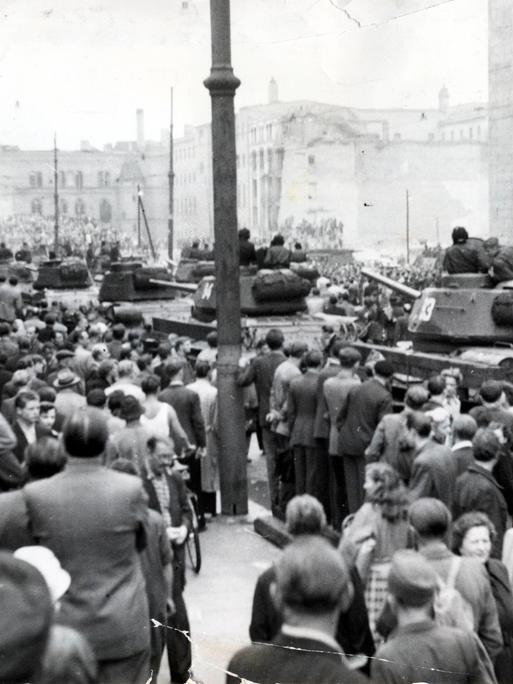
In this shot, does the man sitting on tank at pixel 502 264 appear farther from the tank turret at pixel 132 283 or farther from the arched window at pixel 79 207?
the arched window at pixel 79 207

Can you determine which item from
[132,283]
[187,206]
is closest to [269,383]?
[132,283]

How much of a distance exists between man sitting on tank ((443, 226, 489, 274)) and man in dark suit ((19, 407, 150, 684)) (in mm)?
11352

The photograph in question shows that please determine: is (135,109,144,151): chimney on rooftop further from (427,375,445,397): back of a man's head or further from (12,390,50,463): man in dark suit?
(12,390,50,463): man in dark suit

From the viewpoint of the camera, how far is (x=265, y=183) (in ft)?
157

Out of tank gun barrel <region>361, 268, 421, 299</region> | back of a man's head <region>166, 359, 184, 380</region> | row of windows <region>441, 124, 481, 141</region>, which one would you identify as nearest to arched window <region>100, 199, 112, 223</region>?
row of windows <region>441, 124, 481, 141</region>

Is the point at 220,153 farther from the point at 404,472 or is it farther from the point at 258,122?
the point at 258,122

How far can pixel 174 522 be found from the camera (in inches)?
293

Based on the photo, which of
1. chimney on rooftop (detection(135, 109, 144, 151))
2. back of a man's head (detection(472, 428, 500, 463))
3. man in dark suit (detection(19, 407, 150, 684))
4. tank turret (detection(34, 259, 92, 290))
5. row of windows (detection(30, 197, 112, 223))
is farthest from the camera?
row of windows (detection(30, 197, 112, 223))

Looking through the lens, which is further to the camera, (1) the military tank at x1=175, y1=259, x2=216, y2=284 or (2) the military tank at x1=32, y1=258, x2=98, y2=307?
(2) the military tank at x1=32, y1=258, x2=98, y2=307

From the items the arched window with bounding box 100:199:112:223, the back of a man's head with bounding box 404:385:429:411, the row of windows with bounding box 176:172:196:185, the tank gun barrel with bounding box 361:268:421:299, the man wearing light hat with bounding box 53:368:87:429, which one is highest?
the row of windows with bounding box 176:172:196:185

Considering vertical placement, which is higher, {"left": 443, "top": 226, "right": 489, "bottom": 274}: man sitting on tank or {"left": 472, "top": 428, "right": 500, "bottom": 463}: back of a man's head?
{"left": 443, "top": 226, "right": 489, "bottom": 274}: man sitting on tank

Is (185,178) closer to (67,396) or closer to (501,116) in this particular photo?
(501,116)

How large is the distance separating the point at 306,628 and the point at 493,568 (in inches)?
88.4

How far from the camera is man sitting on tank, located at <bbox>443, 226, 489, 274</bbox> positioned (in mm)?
16141
